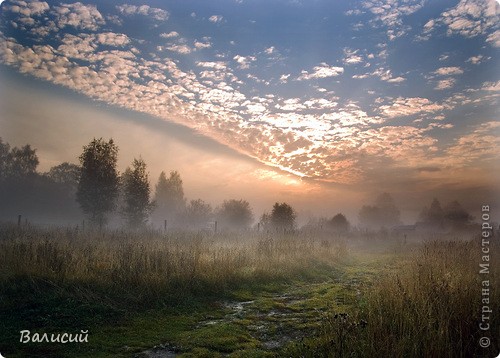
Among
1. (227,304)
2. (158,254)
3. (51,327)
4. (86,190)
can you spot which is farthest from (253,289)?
(86,190)

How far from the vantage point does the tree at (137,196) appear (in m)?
30.3

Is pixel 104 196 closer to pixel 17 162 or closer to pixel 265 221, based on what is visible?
pixel 265 221

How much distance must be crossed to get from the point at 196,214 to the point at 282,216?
101ft

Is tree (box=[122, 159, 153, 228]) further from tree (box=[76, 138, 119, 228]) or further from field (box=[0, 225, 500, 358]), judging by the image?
field (box=[0, 225, 500, 358])

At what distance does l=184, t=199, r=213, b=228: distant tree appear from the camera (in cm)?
5650

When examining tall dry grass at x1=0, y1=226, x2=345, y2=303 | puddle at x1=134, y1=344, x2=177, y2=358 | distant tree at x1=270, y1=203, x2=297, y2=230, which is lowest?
puddle at x1=134, y1=344, x2=177, y2=358

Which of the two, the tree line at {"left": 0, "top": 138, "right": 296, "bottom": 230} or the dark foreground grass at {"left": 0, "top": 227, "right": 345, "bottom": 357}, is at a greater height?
the tree line at {"left": 0, "top": 138, "right": 296, "bottom": 230}

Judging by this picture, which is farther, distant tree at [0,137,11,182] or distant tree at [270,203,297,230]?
distant tree at [0,137,11,182]

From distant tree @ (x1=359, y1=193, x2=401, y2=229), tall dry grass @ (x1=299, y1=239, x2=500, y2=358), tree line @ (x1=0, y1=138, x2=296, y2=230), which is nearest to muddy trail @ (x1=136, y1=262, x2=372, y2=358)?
tall dry grass @ (x1=299, y1=239, x2=500, y2=358)

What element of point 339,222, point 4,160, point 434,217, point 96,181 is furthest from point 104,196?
point 434,217

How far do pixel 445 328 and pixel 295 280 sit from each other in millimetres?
8280

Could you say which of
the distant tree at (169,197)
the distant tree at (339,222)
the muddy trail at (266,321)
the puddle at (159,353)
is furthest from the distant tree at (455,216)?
the distant tree at (169,197)

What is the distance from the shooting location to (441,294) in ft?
17.9

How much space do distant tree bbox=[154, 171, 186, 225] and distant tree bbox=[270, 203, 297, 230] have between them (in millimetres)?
31423
